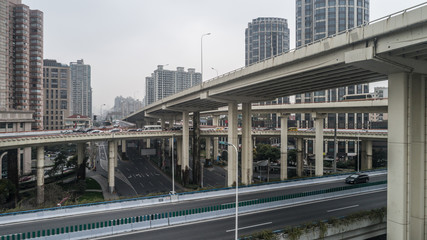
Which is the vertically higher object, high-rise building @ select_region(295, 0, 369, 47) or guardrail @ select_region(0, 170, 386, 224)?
high-rise building @ select_region(295, 0, 369, 47)

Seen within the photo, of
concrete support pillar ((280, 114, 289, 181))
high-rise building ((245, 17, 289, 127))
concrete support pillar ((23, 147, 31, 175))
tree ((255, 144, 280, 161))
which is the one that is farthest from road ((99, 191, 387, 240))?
high-rise building ((245, 17, 289, 127))

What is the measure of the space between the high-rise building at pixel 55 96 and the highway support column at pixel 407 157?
128m

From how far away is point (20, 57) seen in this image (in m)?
79.7

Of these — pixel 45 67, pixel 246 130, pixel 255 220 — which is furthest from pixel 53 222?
pixel 45 67

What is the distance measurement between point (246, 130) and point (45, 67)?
117 meters

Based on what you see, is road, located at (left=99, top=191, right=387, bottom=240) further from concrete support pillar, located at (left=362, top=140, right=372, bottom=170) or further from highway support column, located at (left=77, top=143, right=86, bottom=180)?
highway support column, located at (left=77, top=143, right=86, bottom=180)

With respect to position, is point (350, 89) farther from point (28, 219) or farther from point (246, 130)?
point (28, 219)

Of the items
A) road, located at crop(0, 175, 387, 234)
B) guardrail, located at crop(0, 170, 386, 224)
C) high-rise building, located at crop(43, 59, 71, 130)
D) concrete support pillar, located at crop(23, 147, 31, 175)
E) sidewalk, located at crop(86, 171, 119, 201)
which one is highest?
high-rise building, located at crop(43, 59, 71, 130)

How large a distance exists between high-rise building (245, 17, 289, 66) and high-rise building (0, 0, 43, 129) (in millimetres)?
112536

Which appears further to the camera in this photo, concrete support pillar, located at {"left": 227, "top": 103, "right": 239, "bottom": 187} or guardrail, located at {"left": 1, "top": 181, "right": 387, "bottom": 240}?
concrete support pillar, located at {"left": 227, "top": 103, "right": 239, "bottom": 187}

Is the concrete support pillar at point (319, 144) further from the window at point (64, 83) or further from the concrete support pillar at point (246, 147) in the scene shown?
the window at point (64, 83)

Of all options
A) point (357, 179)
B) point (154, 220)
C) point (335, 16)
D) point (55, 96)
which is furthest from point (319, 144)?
point (55, 96)

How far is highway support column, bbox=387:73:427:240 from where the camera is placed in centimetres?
1820

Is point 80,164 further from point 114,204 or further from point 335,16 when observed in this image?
point 335,16
